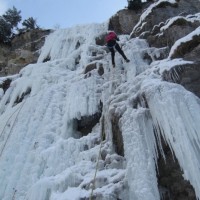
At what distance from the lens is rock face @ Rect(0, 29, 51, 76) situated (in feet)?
52.9

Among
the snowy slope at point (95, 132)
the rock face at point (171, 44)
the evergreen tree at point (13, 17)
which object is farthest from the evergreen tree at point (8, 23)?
the snowy slope at point (95, 132)

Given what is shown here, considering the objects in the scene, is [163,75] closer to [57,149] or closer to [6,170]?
[57,149]

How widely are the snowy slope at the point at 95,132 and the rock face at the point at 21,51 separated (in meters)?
3.30

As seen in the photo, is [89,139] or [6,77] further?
[6,77]

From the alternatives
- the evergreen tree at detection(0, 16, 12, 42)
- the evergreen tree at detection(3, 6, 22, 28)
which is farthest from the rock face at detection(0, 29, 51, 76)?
the evergreen tree at detection(3, 6, 22, 28)

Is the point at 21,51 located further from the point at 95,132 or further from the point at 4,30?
the point at 95,132

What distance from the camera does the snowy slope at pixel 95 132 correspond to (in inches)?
262

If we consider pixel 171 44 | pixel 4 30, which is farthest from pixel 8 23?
pixel 171 44

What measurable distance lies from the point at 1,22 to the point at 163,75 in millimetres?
14601

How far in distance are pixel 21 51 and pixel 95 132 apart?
9168 millimetres

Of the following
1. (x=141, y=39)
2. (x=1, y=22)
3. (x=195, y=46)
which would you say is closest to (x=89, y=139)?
(x=195, y=46)

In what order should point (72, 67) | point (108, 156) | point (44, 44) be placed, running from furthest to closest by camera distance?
point (44, 44) → point (72, 67) → point (108, 156)

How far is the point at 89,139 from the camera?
28.9ft

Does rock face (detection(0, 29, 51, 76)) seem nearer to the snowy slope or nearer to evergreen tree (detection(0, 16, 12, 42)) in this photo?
evergreen tree (detection(0, 16, 12, 42))
